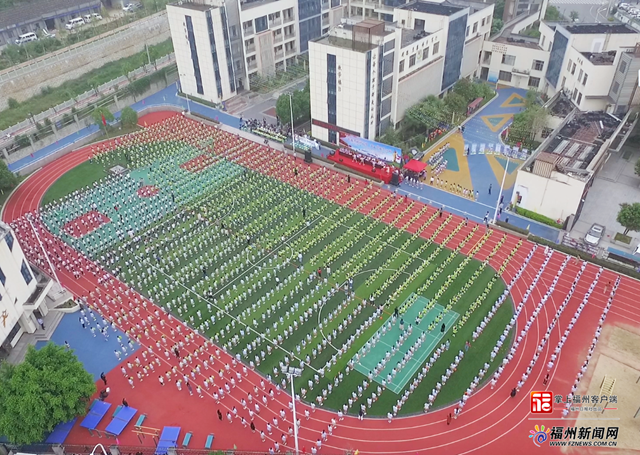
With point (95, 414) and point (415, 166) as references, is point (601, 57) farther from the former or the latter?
point (95, 414)

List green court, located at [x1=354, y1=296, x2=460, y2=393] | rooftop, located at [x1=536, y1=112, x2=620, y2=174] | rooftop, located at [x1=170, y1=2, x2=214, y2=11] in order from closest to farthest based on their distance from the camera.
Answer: green court, located at [x1=354, y1=296, x2=460, y2=393], rooftop, located at [x1=536, y1=112, x2=620, y2=174], rooftop, located at [x1=170, y1=2, x2=214, y2=11]

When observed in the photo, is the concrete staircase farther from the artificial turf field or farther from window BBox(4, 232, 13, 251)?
window BBox(4, 232, 13, 251)

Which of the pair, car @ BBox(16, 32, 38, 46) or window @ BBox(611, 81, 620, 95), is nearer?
window @ BBox(611, 81, 620, 95)

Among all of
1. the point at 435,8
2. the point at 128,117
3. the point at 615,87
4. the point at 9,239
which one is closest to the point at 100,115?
the point at 128,117

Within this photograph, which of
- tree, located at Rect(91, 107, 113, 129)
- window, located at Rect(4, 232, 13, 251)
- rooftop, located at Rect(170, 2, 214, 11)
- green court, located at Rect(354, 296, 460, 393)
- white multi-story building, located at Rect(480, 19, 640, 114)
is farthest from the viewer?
rooftop, located at Rect(170, 2, 214, 11)

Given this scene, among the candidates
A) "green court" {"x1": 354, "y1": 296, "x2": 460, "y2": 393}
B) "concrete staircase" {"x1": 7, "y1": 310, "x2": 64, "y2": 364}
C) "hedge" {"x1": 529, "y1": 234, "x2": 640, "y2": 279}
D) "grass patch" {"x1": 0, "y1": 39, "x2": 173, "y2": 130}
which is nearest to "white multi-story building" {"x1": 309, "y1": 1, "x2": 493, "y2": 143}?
"hedge" {"x1": 529, "y1": 234, "x2": 640, "y2": 279}

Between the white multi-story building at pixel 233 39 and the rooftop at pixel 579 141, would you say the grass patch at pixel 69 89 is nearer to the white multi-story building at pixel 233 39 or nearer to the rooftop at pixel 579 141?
the white multi-story building at pixel 233 39

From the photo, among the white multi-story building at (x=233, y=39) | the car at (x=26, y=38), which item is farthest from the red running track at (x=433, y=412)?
the car at (x=26, y=38)
